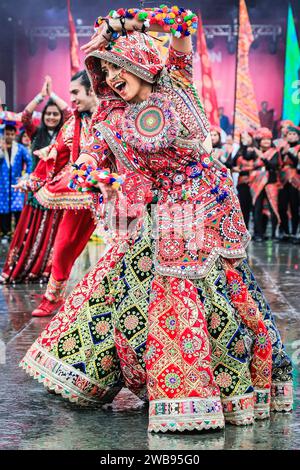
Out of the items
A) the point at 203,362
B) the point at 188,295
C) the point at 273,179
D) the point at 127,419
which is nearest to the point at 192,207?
the point at 188,295

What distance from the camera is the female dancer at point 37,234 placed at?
8.69m

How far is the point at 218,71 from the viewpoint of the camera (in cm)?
2273

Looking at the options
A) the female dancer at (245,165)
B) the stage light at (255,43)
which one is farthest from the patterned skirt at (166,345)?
the stage light at (255,43)

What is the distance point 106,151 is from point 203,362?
0.95 metres

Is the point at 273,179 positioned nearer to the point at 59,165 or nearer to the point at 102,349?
the point at 59,165

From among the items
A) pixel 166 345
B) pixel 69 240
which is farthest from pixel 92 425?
pixel 69 240

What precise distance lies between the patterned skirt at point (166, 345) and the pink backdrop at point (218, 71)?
61.6 feet

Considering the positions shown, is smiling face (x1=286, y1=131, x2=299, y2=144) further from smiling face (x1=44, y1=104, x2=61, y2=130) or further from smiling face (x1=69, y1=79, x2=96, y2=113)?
smiling face (x1=69, y1=79, x2=96, y2=113)

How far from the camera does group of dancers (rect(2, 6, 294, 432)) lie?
153 inches

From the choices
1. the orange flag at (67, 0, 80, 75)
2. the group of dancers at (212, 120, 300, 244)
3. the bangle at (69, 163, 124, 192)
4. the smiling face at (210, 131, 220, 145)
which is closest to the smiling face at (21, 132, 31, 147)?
the smiling face at (210, 131, 220, 145)

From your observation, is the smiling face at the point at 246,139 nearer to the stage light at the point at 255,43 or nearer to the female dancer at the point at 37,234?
the female dancer at the point at 37,234

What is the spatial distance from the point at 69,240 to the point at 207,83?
484 inches

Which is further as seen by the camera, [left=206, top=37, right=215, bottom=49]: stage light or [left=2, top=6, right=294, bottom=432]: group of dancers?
[left=206, top=37, right=215, bottom=49]: stage light

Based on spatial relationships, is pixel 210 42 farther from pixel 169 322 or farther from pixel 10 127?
pixel 169 322
